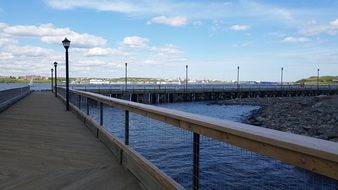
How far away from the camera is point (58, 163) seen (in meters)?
7.03

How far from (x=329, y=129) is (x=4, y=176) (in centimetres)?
2035

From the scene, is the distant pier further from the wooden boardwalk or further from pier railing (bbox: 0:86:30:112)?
the wooden boardwalk

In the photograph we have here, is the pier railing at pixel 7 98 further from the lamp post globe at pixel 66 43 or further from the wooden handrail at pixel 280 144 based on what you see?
the wooden handrail at pixel 280 144

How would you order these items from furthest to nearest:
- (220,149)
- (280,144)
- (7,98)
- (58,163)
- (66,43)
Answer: (7,98) < (66,43) < (220,149) < (58,163) < (280,144)

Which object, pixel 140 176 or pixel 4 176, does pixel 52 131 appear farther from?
pixel 140 176

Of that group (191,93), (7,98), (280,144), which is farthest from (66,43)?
(191,93)

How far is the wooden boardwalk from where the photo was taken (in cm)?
568

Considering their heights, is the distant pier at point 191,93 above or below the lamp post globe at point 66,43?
below

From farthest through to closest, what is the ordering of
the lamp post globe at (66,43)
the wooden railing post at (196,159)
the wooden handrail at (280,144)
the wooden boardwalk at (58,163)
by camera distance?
the lamp post globe at (66,43), the wooden boardwalk at (58,163), the wooden railing post at (196,159), the wooden handrail at (280,144)

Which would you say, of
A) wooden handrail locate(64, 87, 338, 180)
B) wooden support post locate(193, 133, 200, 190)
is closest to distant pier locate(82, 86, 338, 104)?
wooden support post locate(193, 133, 200, 190)

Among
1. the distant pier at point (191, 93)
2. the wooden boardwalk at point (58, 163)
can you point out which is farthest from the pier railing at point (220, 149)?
the distant pier at point (191, 93)

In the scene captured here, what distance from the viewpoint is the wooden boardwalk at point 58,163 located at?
5.68m

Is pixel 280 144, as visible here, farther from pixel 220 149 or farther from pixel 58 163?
pixel 220 149

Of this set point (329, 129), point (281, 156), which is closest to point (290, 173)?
point (281, 156)
